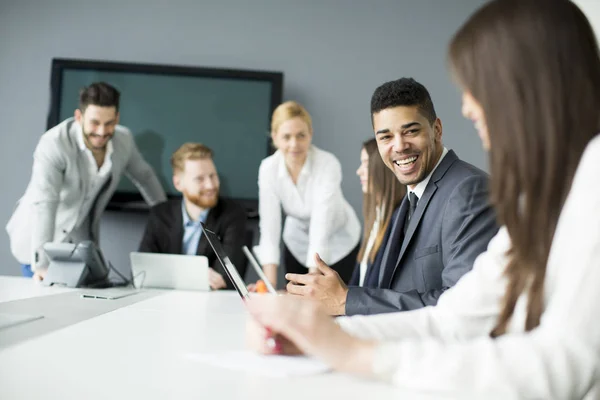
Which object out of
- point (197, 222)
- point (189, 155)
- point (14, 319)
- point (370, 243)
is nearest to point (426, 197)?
point (370, 243)

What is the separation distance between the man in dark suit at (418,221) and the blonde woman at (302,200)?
1348 mm

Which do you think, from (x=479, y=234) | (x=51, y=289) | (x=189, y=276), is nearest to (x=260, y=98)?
(x=189, y=276)

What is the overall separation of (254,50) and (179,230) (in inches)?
68.3

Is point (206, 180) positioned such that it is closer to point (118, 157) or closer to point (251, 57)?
point (118, 157)

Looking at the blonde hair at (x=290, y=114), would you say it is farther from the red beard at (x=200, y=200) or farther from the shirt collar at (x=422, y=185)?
the shirt collar at (x=422, y=185)

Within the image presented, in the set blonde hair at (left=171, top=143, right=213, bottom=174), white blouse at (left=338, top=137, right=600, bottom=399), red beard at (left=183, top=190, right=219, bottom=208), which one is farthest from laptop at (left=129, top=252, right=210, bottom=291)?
white blouse at (left=338, top=137, right=600, bottom=399)

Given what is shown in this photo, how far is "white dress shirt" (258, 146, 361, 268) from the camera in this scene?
10.7 feet

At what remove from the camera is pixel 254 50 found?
4.21 meters

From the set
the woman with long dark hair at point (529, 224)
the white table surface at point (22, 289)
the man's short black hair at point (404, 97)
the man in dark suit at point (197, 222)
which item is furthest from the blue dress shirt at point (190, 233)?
the woman with long dark hair at point (529, 224)

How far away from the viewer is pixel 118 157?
3.64 metres

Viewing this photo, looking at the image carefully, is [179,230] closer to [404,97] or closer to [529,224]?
[404,97]

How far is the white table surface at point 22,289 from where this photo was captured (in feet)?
6.49

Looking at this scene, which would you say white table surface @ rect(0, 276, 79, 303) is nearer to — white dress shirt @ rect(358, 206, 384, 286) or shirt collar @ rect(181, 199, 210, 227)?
shirt collar @ rect(181, 199, 210, 227)

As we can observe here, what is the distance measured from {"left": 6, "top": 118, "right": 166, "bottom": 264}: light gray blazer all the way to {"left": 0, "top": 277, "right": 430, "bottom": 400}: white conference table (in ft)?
5.58
